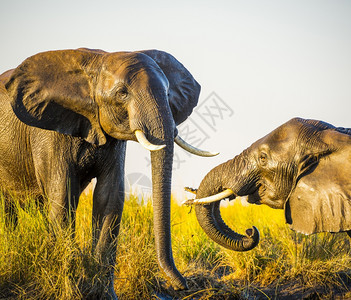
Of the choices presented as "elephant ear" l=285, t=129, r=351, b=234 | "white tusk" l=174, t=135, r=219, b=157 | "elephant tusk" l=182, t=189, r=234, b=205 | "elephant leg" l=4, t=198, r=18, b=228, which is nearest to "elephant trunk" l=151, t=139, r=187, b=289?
"elephant tusk" l=182, t=189, r=234, b=205

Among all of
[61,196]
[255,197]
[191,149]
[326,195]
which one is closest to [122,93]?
[191,149]

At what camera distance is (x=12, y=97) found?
265 inches

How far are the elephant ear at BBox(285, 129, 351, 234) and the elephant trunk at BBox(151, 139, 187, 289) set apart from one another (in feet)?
3.80

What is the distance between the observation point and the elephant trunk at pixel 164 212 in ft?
20.0

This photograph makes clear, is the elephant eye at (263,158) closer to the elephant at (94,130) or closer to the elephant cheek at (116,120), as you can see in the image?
the elephant at (94,130)

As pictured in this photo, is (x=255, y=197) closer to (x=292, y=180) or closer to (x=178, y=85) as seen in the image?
(x=292, y=180)

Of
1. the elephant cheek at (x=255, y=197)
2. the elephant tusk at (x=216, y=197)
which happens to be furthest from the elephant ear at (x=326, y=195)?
the elephant tusk at (x=216, y=197)

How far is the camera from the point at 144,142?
243 inches

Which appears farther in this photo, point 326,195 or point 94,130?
point 94,130

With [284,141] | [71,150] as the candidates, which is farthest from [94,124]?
[284,141]

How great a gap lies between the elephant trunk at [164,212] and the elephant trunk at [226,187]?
1.93 ft

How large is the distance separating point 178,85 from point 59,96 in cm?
144

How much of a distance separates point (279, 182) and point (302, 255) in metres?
1.94

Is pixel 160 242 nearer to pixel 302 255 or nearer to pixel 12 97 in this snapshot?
pixel 12 97
